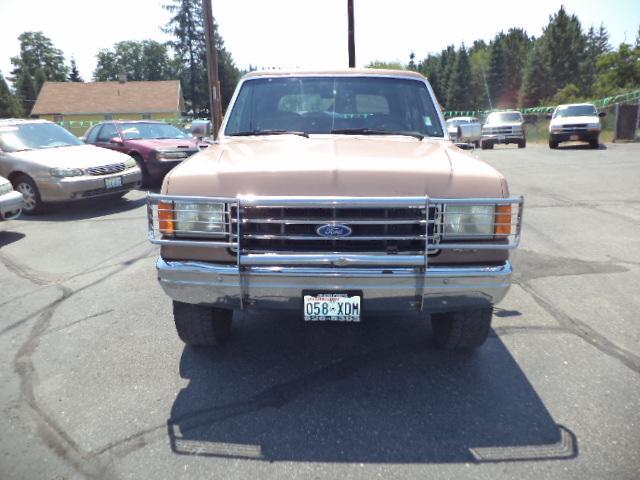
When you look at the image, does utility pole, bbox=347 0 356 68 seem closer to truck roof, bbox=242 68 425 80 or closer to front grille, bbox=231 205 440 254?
truck roof, bbox=242 68 425 80

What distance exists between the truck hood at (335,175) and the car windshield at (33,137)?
25.3 ft

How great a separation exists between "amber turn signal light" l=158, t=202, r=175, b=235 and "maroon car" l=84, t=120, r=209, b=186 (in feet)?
27.2

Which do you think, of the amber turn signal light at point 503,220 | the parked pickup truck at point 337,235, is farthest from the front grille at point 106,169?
the amber turn signal light at point 503,220

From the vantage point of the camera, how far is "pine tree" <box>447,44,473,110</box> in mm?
84938

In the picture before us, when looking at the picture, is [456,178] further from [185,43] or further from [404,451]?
[185,43]

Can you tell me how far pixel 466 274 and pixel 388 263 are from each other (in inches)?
16.6

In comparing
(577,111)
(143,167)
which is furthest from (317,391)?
(577,111)

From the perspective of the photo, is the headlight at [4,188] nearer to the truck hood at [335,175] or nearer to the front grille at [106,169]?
the front grille at [106,169]

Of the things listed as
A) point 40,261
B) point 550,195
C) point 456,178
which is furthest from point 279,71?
point 550,195

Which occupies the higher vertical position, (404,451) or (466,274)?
(466,274)

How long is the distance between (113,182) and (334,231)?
24.5 feet

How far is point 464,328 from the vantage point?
10.3 ft

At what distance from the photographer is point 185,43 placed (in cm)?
5997

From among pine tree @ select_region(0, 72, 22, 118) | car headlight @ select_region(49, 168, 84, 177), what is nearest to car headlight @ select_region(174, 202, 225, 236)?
car headlight @ select_region(49, 168, 84, 177)
